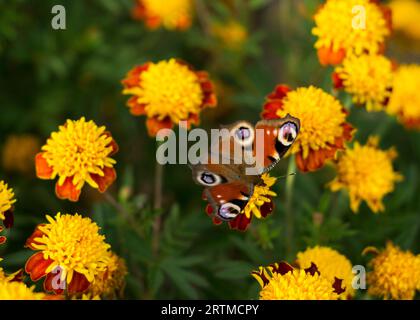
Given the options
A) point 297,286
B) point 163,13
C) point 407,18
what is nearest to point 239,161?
point 297,286

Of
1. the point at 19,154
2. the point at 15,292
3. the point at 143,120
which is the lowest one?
the point at 15,292

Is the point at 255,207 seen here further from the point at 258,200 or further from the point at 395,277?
the point at 395,277

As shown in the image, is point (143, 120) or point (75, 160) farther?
point (143, 120)

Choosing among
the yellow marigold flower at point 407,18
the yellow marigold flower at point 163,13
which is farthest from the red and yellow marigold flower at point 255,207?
the yellow marigold flower at point 407,18

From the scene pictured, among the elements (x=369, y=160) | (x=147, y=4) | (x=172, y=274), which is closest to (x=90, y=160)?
(x=172, y=274)

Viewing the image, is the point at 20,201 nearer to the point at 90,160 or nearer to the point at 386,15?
the point at 90,160
